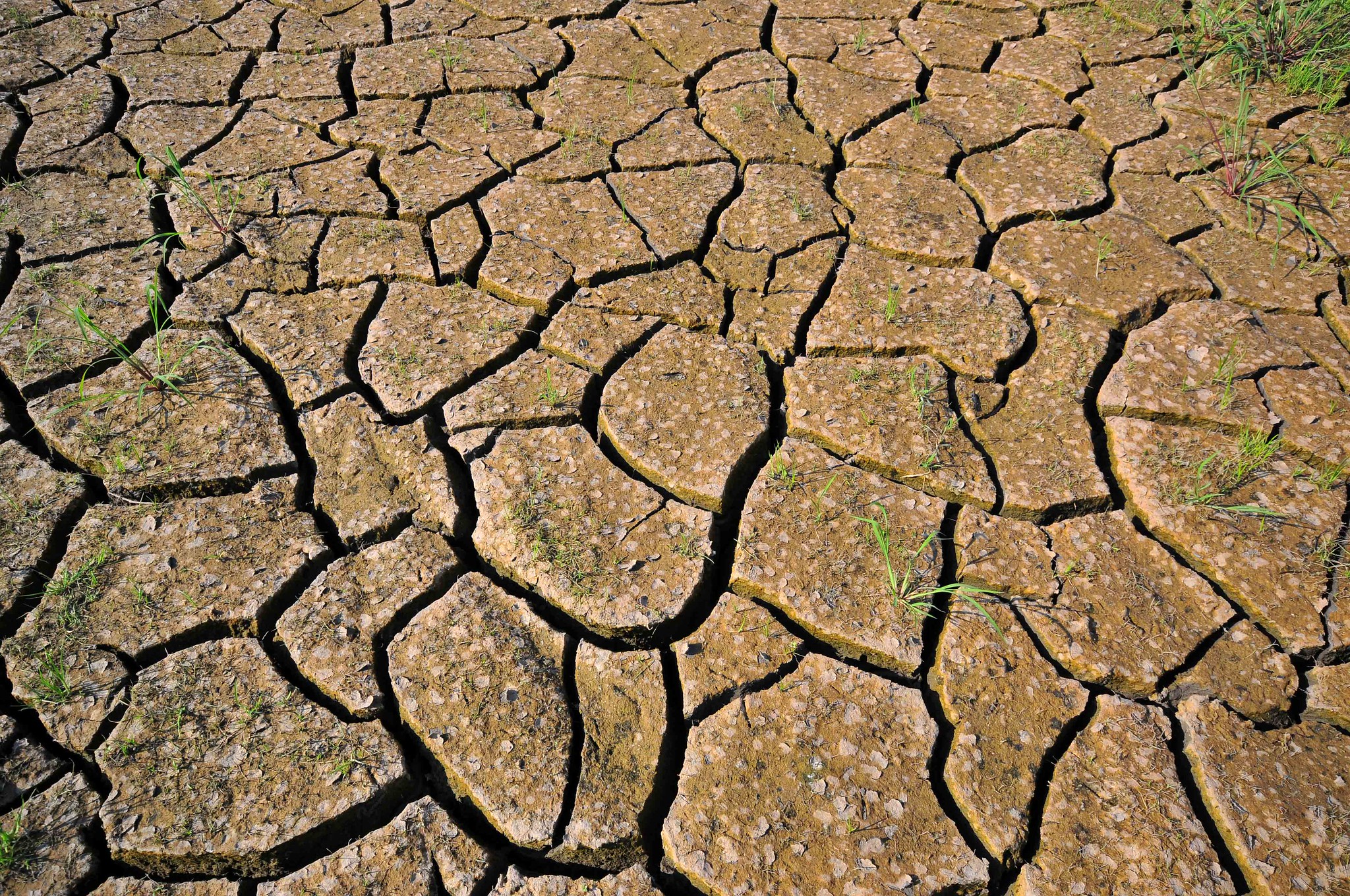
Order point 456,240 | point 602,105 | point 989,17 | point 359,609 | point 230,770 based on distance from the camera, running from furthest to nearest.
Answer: point 989,17 → point 602,105 → point 456,240 → point 359,609 → point 230,770

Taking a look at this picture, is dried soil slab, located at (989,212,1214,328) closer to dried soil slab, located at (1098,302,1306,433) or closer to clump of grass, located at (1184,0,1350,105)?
dried soil slab, located at (1098,302,1306,433)

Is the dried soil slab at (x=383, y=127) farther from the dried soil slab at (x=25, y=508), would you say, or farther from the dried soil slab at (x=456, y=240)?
the dried soil slab at (x=25, y=508)

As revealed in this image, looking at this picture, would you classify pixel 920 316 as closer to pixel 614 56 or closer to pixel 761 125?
pixel 761 125

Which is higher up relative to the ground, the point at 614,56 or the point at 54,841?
the point at 614,56

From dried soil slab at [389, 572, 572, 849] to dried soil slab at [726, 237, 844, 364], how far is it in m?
0.99

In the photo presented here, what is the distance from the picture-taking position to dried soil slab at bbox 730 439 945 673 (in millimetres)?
1742

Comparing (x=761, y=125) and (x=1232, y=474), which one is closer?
(x=1232, y=474)

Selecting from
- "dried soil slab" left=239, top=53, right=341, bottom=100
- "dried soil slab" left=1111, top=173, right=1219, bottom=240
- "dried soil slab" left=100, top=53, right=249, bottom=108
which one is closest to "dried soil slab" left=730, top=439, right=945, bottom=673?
"dried soil slab" left=1111, top=173, right=1219, bottom=240

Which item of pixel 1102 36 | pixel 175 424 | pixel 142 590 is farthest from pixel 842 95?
pixel 142 590

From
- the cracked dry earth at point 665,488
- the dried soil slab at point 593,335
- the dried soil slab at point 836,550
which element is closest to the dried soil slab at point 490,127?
the cracked dry earth at point 665,488

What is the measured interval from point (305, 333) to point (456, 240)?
54cm

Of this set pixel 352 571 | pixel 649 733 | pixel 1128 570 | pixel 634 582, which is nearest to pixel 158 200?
pixel 352 571

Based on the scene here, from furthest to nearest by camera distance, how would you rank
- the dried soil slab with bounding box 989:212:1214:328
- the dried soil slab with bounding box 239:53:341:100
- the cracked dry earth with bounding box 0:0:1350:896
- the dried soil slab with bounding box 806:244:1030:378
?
the dried soil slab with bounding box 239:53:341:100, the dried soil slab with bounding box 989:212:1214:328, the dried soil slab with bounding box 806:244:1030:378, the cracked dry earth with bounding box 0:0:1350:896

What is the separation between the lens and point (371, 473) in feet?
6.55
